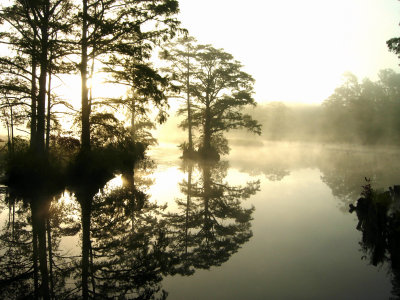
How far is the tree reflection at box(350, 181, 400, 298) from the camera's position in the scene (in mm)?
5676

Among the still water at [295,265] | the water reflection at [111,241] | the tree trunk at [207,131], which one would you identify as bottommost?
the still water at [295,265]

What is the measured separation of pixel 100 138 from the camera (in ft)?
52.2

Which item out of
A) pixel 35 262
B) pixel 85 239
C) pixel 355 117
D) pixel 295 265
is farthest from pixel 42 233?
pixel 355 117

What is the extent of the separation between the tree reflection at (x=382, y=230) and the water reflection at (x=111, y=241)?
2.97 meters

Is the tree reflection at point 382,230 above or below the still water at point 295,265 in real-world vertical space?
above

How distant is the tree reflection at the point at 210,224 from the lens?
6355 millimetres

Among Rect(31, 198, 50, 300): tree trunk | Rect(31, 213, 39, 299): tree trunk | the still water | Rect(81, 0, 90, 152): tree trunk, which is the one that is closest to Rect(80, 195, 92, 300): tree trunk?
Rect(31, 198, 50, 300): tree trunk

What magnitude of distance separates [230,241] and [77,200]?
661 cm

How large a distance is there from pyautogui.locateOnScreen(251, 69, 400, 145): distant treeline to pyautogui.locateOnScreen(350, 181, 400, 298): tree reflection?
50.9 metres

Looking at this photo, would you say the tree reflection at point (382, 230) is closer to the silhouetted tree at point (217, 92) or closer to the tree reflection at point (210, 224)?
the tree reflection at point (210, 224)

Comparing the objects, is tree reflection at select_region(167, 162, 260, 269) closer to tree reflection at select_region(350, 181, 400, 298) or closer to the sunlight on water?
the sunlight on water

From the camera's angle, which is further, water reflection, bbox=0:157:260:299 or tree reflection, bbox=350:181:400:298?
tree reflection, bbox=350:181:400:298

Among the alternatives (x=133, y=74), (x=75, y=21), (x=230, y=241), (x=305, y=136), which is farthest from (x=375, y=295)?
(x=305, y=136)

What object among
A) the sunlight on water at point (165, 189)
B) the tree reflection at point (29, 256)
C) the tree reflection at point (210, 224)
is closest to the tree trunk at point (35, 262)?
the tree reflection at point (29, 256)
